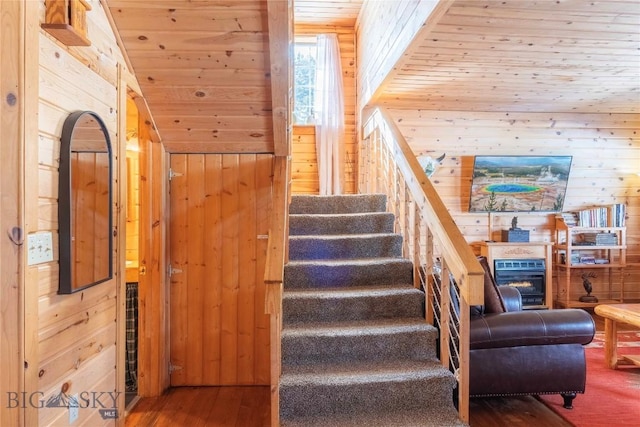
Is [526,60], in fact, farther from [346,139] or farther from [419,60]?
[346,139]

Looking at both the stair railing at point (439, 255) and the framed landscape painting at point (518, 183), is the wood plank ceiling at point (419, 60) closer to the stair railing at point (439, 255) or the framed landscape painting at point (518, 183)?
the framed landscape painting at point (518, 183)

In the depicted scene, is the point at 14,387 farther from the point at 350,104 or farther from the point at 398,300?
the point at 350,104

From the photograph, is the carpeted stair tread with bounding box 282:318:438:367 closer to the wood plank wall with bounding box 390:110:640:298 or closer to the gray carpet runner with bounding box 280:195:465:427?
the gray carpet runner with bounding box 280:195:465:427

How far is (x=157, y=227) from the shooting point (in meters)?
2.92

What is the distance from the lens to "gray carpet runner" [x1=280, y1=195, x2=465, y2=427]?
2148 millimetres

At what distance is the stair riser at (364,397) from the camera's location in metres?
2.14

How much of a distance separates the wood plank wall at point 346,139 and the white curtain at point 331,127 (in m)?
0.15

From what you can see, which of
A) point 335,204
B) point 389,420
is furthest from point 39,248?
point 335,204

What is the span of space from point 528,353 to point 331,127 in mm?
3433

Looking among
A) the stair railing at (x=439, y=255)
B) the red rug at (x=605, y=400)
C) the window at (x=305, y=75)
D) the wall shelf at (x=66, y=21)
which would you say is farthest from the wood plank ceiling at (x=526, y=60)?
the red rug at (x=605, y=400)

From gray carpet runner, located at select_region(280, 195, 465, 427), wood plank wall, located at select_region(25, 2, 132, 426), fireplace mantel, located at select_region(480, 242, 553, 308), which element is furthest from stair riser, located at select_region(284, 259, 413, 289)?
fireplace mantel, located at select_region(480, 242, 553, 308)

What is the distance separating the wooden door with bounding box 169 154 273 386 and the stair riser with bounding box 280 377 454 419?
38.8 inches

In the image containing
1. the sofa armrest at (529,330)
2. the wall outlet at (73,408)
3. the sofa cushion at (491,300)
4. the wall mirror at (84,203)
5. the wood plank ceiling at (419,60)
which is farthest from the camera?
the sofa cushion at (491,300)

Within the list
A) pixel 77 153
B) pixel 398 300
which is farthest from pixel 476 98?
pixel 77 153
